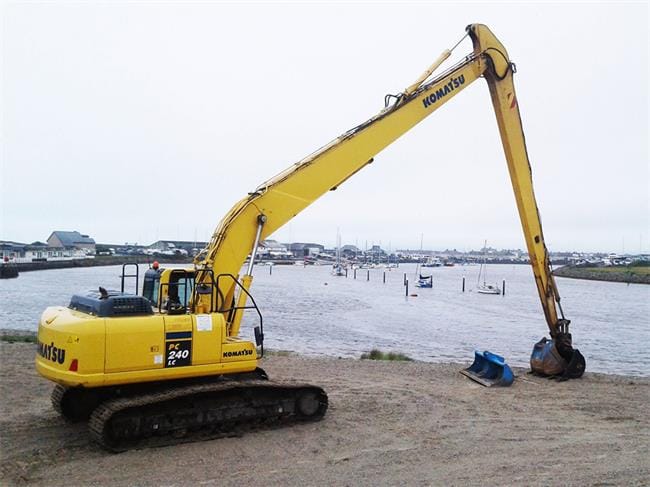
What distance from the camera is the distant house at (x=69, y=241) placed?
119 metres

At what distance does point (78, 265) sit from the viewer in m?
87.8

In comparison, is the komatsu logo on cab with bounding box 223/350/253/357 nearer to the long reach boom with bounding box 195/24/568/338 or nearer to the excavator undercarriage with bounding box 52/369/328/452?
the excavator undercarriage with bounding box 52/369/328/452

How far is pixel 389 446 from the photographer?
7531 mm

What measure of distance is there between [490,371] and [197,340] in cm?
745

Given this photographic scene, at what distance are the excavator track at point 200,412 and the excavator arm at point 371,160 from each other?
110 centimetres

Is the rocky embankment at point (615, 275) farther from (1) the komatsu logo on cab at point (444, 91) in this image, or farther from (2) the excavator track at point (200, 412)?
(2) the excavator track at point (200, 412)

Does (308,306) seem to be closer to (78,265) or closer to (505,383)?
(505,383)

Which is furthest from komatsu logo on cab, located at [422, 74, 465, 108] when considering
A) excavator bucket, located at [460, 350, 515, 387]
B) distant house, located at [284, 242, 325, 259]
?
distant house, located at [284, 242, 325, 259]

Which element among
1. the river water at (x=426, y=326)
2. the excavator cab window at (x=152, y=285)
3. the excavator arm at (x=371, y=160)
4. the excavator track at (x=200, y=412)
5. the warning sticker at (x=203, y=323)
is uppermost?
the excavator arm at (x=371, y=160)

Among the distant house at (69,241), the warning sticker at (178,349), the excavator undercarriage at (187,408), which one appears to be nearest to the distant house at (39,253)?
the distant house at (69,241)

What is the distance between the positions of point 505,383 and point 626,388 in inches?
110

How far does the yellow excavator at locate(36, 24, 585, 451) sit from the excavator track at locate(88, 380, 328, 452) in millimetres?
14

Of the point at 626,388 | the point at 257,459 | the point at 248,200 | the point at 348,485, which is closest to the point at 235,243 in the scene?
the point at 248,200

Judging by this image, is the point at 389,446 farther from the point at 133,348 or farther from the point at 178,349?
the point at 133,348
